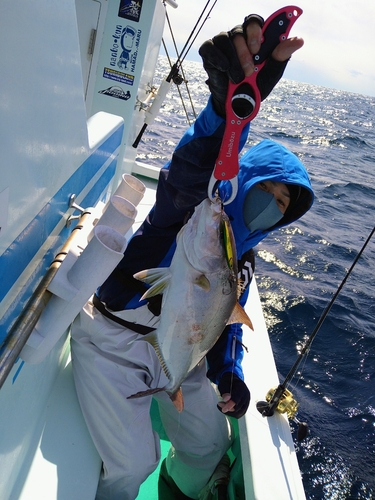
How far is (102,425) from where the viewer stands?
7.70 feet

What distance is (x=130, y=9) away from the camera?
4219 mm

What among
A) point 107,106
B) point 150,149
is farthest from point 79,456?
point 150,149

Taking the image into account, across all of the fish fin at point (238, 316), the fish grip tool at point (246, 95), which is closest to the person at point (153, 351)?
the fish grip tool at point (246, 95)

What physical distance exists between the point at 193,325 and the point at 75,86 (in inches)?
46.2

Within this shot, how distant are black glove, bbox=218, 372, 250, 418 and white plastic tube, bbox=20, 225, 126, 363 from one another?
4.40 ft

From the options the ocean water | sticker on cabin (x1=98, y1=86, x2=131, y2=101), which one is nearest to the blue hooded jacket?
sticker on cabin (x1=98, y1=86, x2=131, y2=101)

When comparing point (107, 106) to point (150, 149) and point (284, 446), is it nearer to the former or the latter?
point (284, 446)

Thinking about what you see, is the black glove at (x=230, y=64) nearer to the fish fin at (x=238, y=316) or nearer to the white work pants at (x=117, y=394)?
the fish fin at (x=238, y=316)

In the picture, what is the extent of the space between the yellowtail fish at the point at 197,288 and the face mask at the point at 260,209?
825mm

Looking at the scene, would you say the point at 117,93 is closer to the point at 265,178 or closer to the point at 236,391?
the point at 265,178

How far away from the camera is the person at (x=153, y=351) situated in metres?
2.24

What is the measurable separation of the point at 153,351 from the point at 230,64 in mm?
1779

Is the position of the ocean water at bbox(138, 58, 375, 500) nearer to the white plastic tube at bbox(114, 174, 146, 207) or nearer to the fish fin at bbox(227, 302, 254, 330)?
the fish fin at bbox(227, 302, 254, 330)

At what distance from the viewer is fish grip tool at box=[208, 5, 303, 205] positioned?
1.41 m
